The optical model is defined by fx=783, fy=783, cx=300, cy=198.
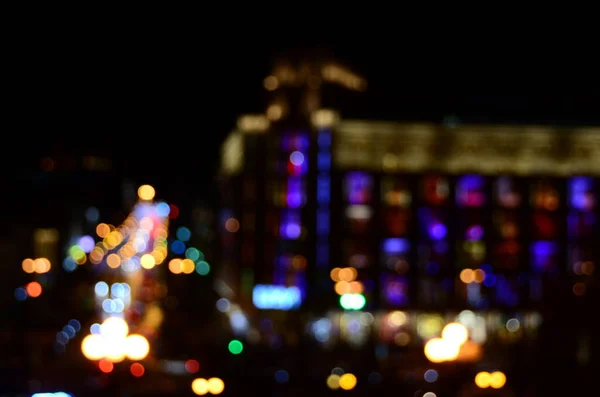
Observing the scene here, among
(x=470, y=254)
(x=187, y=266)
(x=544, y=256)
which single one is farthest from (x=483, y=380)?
(x=187, y=266)

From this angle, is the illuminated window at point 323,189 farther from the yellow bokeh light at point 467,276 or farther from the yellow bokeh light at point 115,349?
the yellow bokeh light at point 115,349

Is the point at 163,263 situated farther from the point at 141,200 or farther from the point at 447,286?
the point at 447,286

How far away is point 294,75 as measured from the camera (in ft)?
150

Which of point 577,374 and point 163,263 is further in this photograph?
point 163,263

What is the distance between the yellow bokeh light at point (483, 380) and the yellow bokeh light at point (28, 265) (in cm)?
2350

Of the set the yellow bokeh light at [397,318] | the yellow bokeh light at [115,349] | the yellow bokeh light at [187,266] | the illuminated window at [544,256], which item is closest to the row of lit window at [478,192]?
the illuminated window at [544,256]

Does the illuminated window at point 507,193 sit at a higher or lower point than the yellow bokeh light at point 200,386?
higher

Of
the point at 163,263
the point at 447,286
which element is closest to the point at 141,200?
the point at 163,263

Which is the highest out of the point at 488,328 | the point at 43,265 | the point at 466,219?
the point at 466,219

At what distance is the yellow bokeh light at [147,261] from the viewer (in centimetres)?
6000

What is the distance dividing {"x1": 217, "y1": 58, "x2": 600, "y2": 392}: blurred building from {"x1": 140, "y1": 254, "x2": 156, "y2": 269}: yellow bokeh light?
1286 cm

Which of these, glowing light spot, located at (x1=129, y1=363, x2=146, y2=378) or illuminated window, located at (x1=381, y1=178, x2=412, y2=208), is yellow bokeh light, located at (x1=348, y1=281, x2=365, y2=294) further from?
glowing light spot, located at (x1=129, y1=363, x2=146, y2=378)

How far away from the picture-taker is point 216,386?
17156mm

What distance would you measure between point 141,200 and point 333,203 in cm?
1314
